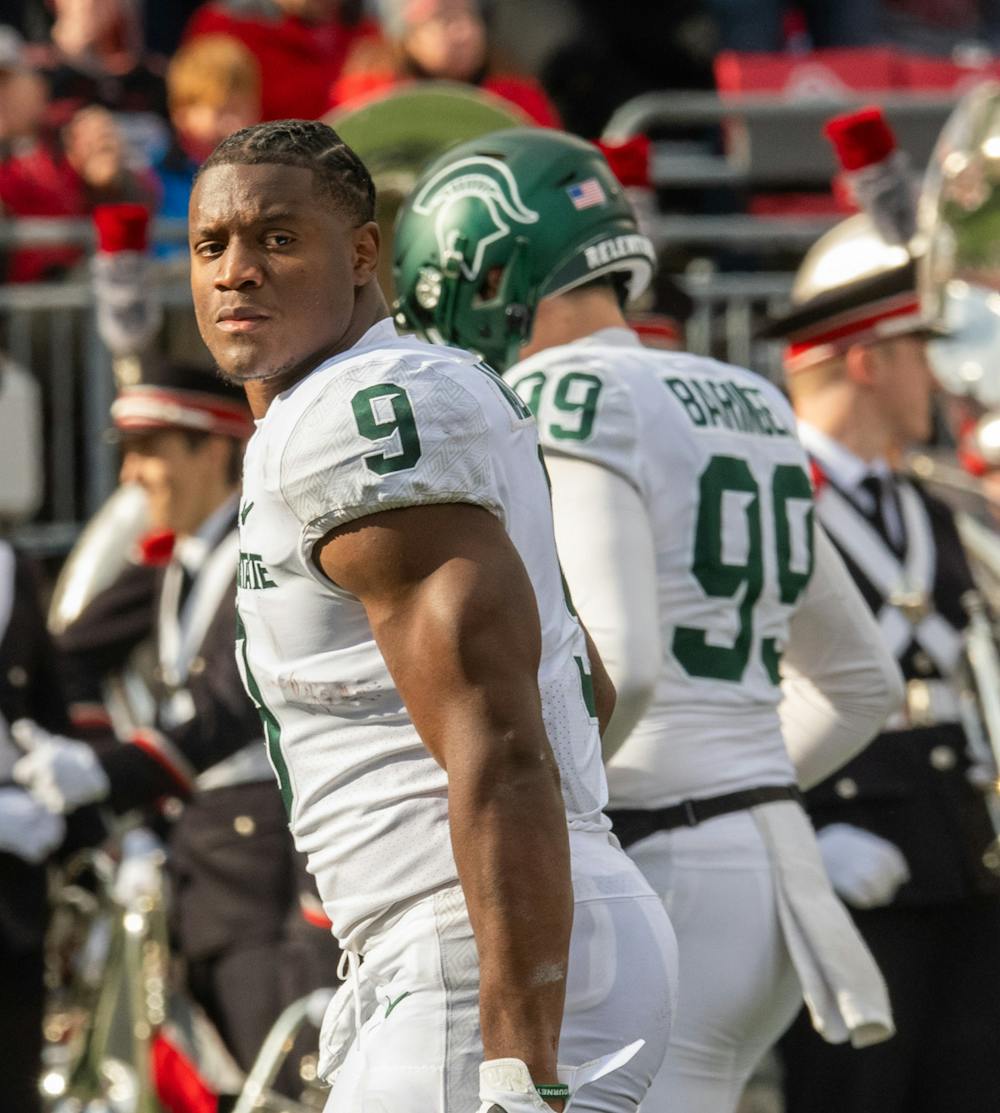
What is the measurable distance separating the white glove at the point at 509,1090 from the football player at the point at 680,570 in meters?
1.12

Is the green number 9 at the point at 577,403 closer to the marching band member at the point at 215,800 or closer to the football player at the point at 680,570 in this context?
the football player at the point at 680,570

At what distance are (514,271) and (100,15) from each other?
21.0 feet

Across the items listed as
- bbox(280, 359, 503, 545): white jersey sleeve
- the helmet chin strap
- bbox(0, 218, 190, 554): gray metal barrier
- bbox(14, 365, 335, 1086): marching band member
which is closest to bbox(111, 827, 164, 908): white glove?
bbox(14, 365, 335, 1086): marching band member

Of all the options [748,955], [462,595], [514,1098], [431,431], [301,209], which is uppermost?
[301,209]

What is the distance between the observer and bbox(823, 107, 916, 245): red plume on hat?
5.91 metres

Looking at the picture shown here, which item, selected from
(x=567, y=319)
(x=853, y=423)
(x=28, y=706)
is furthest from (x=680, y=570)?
(x=28, y=706)

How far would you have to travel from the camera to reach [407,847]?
274cm

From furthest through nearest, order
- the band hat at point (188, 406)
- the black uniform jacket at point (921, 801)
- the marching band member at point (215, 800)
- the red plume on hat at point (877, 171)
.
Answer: the band hat at point (188, 406), the marching band member at point (215, 800), the red plume on hat at point (877, 171), the black uniform jacket at point (921, 801)

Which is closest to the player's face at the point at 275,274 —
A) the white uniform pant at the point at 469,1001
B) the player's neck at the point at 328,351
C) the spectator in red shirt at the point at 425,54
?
the player's neck at the point at 328,351

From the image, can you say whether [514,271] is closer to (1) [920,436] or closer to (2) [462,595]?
(2) [462,595]

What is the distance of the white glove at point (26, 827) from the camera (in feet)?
19.8

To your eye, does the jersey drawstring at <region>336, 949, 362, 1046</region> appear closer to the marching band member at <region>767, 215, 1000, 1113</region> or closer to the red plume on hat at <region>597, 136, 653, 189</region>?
the marching band member at <region>767, 215, 1000, 1113</region>

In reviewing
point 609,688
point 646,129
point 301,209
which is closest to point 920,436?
point 609,688

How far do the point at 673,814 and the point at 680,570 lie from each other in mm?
380
